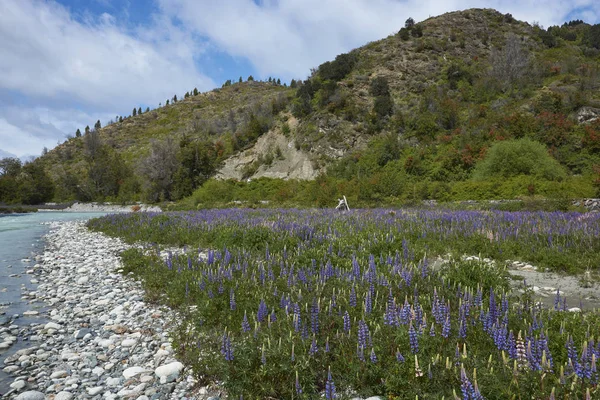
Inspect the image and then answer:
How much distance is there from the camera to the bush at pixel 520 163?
25875 millimetres

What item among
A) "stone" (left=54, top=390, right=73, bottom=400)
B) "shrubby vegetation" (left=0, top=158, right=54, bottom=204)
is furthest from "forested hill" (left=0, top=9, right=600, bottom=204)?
"stone" (left=54, top=390, right=73, bottom=400)

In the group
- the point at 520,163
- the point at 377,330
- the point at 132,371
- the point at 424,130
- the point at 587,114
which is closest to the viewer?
the point at 377,330

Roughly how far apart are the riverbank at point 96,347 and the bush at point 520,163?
28151mm

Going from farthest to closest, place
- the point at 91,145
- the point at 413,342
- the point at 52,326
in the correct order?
the point at 91,145
the point at 52,326
the point at 413,342

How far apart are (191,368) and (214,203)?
101 ft

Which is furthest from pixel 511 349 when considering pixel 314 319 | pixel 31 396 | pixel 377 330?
pixel 31 396

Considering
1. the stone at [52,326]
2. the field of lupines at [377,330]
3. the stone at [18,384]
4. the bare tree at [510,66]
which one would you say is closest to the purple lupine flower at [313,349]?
the field of lupines at [377,330]

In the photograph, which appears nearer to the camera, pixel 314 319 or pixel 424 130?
pixel 314 319

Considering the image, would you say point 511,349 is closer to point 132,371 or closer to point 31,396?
point 132,371

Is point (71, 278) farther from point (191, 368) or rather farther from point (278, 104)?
point (278, 104)

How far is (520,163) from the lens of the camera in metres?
26.3

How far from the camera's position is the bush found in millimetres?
25875

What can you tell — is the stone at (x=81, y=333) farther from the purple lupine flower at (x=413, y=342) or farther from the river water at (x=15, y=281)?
the purple lupine flower at (x=413, y=342)

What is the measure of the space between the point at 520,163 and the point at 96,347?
1180 inches
